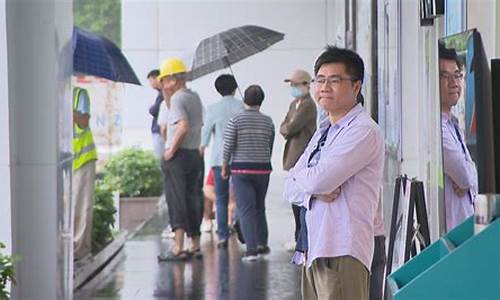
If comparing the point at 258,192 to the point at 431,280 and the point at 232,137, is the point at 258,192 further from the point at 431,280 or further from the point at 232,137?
the point at 431,280

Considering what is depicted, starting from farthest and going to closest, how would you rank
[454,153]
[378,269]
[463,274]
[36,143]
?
[36,143] → [378,269] → [454,153] → [463,274]

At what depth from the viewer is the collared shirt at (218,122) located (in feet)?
36.2

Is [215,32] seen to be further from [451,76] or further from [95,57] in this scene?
[451,76]

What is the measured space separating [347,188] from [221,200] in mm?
6685

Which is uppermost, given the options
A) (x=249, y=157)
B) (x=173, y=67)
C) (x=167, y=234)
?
(x=173, y=67)

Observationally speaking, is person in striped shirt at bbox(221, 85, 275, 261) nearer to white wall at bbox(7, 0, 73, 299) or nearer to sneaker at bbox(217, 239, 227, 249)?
sneaker at bbox(217, 239, 227, 249)

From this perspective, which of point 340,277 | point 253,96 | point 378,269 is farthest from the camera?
point 253,96

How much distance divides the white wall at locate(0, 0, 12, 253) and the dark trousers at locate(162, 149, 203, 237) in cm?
333

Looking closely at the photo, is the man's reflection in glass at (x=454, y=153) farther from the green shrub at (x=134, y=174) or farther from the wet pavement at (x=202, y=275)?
the green shrub at (x=134, y=174)

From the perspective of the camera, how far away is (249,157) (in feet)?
33.8

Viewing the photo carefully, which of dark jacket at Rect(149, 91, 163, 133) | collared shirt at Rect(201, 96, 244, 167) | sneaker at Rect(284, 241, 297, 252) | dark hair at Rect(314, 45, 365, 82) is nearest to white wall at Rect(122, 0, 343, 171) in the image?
dark jacket at Rect(149, 91, 163, 133)

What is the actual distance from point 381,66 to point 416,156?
1767mm

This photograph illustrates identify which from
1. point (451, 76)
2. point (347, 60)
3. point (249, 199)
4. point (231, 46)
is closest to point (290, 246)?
point (249, 199)

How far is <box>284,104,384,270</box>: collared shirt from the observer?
470cm
